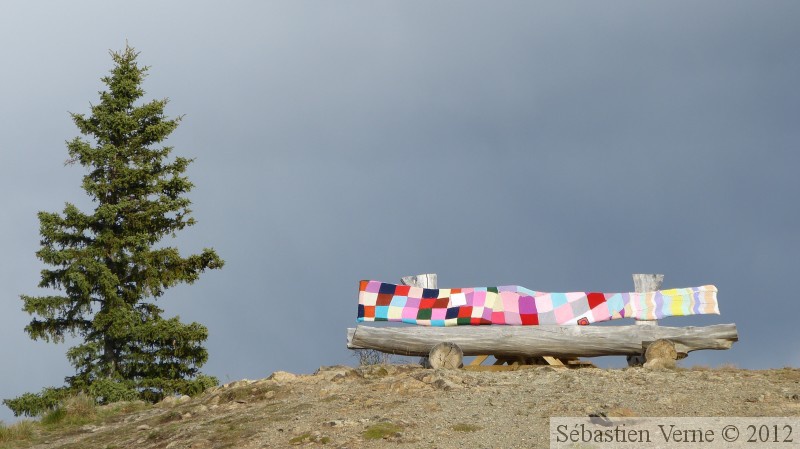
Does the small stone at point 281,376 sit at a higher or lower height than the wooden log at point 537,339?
lower

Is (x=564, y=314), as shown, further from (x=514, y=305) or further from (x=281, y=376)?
(x=281, y=376)

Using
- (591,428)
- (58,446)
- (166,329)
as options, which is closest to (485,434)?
(591,428)

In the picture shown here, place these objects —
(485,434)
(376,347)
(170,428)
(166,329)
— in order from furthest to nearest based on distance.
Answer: (166,329)
(376,347)
(170,428)
(485,434)

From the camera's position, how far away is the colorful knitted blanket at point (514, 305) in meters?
21.7

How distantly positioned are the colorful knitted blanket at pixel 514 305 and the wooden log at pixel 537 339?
37 centimetres

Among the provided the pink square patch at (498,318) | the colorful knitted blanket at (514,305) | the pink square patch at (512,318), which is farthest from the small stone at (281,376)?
the pink square patch at (512,318)

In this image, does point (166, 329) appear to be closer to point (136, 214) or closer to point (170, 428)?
point (136, 214)

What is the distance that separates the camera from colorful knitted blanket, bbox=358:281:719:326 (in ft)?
71.1

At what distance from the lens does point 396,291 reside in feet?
72.8

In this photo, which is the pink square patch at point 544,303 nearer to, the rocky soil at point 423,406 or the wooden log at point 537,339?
the wooden log at point 537,339

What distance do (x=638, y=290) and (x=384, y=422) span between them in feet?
32.9

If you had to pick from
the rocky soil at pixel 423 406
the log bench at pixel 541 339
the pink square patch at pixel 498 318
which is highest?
the pink square patch at pixel 498 318

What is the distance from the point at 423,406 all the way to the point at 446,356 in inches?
184

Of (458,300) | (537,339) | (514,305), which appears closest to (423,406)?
(537,339)
